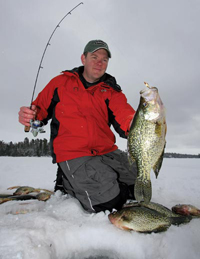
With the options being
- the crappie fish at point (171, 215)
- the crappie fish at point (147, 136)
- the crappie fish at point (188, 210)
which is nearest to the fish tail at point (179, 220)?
the crappie fish at point (171, 215)

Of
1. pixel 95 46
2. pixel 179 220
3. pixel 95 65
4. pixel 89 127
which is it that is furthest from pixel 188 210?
pixel 95 46

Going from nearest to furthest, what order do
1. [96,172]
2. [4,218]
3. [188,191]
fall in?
[4,218] → [96,172] → [188,191]

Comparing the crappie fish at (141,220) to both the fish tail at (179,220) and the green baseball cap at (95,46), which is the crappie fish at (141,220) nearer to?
the fish tail at (179,220)

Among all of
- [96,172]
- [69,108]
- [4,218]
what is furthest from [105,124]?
[4,218]

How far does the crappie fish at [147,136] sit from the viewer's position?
206 centimetres

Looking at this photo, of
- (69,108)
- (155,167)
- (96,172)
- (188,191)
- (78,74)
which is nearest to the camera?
(155,167)

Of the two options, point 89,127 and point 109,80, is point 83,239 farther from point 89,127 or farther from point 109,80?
point 109,80

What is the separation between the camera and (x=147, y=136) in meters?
2.10

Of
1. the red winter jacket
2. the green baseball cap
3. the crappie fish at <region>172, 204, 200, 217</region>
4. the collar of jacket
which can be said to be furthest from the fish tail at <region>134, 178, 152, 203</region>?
the green baseball cap

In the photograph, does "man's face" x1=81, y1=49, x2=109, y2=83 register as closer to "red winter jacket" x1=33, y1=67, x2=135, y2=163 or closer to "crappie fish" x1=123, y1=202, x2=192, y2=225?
"red winter jacket" x1=33, y1=67, x2=135, y2=163

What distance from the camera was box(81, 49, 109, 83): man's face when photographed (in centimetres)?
398

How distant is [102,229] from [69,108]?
6.80ft

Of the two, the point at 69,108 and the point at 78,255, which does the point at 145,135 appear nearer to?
the point at 78,255

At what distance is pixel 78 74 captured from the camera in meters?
4.00
